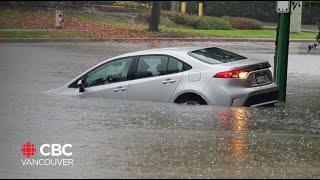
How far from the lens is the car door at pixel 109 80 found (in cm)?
1265

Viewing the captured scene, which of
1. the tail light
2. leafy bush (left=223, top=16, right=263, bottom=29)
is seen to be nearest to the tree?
leafy bush (left=223, top=16, right=263, bottom=29)

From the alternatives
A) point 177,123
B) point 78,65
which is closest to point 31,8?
point 78,65

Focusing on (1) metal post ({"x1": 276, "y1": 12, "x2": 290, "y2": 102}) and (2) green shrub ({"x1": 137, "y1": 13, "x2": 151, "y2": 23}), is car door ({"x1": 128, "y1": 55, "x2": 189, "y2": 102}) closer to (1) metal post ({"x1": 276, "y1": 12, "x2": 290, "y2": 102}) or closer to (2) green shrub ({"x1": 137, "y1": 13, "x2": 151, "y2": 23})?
(1) metal post ({"x1": 276, "y1": 12, "x2": 290, "y2": 102})

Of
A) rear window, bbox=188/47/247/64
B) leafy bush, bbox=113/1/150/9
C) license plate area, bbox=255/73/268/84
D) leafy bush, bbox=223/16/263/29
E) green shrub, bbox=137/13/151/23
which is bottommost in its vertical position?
leafy bush, bbox=223/16/263/29

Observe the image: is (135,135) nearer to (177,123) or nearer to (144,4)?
(177,123)

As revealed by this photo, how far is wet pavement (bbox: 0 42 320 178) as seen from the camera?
7.27 m

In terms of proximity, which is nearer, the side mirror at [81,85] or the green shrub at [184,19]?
the side mirror at [81,85]

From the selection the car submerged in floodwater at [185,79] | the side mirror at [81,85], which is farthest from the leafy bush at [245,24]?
the car submerged in floodwater at [185,79]

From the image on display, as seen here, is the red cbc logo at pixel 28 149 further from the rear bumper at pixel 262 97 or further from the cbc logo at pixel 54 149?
the rear bumper at pixel 262 97

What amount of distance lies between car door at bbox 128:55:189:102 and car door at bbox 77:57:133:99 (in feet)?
0.66

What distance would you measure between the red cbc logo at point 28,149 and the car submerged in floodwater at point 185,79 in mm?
4037

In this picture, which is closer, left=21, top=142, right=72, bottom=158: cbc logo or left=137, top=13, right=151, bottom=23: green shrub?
left=21, top=142, right=72, bottom=158: cbc logo

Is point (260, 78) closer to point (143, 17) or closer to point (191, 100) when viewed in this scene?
point (191, 100)

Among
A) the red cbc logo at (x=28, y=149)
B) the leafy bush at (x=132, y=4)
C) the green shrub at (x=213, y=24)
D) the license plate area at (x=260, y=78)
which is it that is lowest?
the green shrub at (x=213, y=24)
